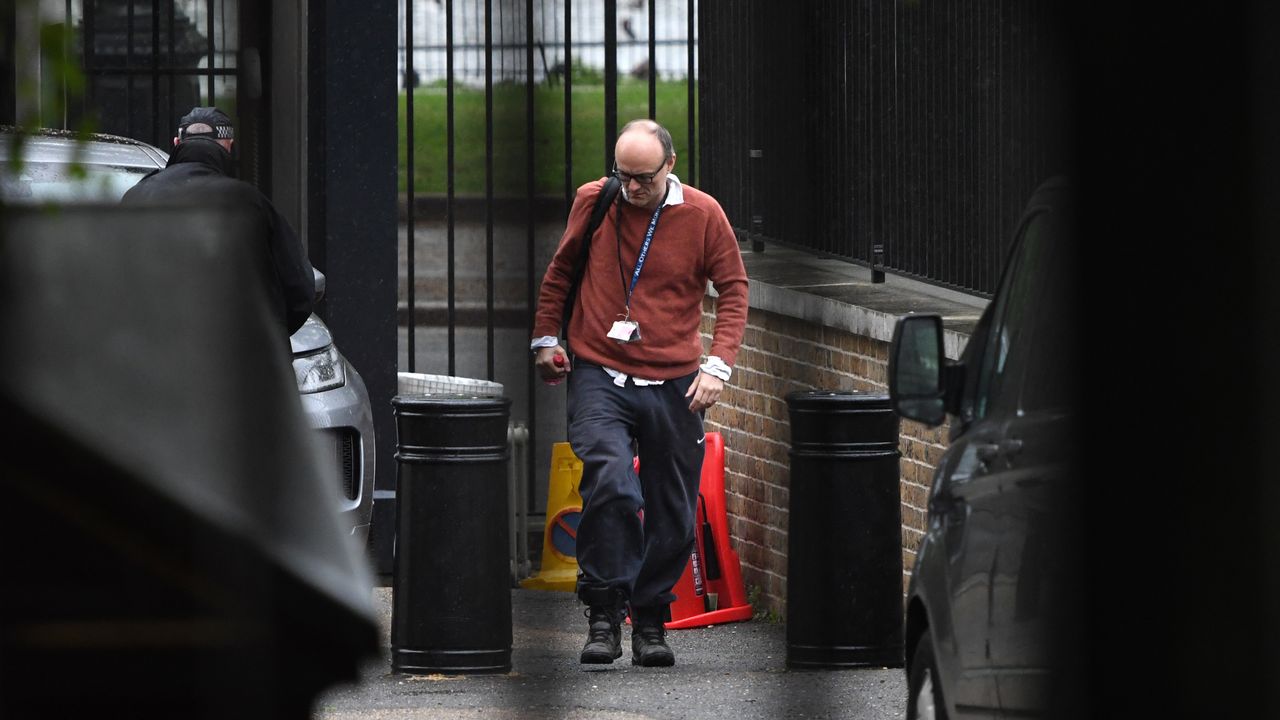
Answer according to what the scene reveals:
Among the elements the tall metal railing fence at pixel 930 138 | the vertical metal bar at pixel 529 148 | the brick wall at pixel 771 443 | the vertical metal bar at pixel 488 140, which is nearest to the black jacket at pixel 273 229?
the tall metal railing fence at pixel 930 138

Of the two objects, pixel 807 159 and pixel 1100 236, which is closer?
pixel 1100 236

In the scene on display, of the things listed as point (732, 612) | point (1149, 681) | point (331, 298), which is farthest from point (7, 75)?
point (331, 298)

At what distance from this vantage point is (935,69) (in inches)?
290

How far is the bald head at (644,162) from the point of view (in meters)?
6.91

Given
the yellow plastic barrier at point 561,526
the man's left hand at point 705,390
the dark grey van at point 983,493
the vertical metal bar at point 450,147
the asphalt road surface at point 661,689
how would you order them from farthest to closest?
1. the yellow plastic barrier at point 561,526
2. the vertical metal bar at point 450,147
3. the man's left hand at point 705,390
4. the asphalt road surface at point 661,689
5. the dark grey van at point 983,493

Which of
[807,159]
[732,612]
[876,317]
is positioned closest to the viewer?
[807,159]

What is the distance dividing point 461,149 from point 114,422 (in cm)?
719

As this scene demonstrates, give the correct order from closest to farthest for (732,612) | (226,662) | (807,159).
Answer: (226,662) → (807,159) → (732,612)

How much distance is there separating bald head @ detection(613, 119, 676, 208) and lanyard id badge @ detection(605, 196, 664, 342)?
7 centimetres

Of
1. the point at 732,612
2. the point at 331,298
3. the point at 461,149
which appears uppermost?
the point at 461,149

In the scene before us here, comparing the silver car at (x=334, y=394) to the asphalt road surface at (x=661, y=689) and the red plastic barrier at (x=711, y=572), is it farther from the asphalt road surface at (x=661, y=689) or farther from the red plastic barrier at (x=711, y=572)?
the red plastic barrier at (x=711, y=572)

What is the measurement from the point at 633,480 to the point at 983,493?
3.39m

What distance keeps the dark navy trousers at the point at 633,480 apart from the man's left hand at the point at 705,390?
0.14 meters

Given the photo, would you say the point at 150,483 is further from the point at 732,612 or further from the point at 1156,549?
the point at 732,612
